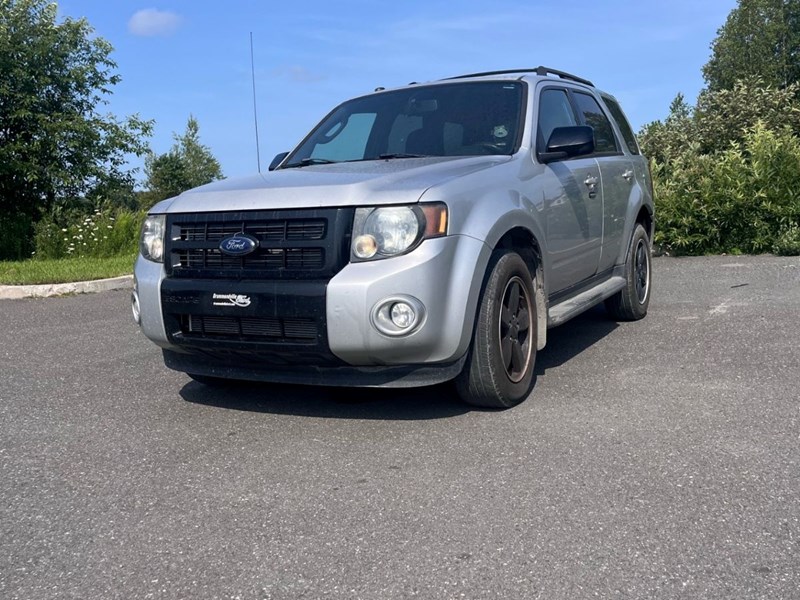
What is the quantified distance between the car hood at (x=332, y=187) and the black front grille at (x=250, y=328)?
0.54m

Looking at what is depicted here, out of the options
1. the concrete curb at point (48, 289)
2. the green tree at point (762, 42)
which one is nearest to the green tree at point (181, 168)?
the green tree at point (762, 42)

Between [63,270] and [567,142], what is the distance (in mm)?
8905

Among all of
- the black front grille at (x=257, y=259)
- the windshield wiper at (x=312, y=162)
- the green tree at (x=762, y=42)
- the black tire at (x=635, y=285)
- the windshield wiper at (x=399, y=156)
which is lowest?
the black tire at (x=635, y=285)

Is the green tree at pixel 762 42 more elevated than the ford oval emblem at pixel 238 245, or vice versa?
the green tree at pixel 762 42

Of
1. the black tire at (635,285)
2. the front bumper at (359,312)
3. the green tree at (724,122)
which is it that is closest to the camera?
the front bumper at (359,312)

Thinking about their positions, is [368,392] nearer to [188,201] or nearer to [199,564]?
[188,201]

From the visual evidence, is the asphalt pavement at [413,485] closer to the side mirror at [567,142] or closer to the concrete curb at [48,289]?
the side mirror at [567,142]

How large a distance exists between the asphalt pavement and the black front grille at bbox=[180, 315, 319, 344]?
1.57ft

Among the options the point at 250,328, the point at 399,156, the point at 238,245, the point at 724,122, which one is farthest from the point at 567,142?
the point at 724,122

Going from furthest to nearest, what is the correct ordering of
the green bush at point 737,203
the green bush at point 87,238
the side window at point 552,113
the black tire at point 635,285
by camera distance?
the green bush at point 87,238 < the green bush at point 737,203 < the black tire at point 635,285 < the side window at point 552,113

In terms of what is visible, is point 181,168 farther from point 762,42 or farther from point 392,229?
point 392,229

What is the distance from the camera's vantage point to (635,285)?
23.1ft

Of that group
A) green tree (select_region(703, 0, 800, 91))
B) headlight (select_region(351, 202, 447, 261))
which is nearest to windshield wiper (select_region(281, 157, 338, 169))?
headlight (select_region(351, 202, 447, 261))

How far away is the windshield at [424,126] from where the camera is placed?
5328 millimetres
